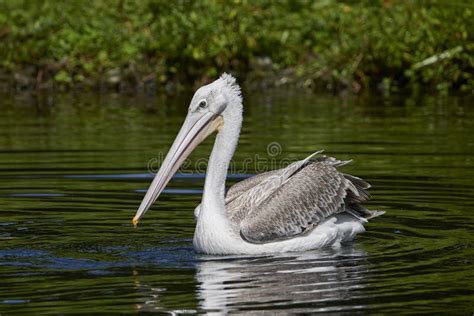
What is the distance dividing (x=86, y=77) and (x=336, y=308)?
14481 millimetres

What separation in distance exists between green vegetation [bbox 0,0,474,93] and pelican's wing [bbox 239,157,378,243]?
10102 millimetres

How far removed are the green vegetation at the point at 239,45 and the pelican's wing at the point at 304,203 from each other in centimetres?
1010

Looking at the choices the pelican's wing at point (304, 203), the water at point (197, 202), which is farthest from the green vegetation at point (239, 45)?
the pelican's wing at point (304, 203)

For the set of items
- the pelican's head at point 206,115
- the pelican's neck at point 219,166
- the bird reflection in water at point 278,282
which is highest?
the pelican's head at point 206,115

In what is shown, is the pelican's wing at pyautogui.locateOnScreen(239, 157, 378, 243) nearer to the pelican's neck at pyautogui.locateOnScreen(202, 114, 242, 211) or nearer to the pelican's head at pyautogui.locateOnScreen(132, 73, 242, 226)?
the pelican's neck at pyautogui.locateOnScreen(202, 114, 242, 211)

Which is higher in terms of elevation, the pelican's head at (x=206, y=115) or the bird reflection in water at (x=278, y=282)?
the pelican's head at (x=206, y=115)

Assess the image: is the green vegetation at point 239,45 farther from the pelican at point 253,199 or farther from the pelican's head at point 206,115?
the pelican's head at point 206,115

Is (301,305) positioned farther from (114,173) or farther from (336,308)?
(114,173)

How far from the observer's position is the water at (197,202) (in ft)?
22.2

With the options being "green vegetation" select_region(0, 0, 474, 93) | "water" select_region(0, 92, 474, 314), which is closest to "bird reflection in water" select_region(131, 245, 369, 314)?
"water" select_region(0, 92, 474, 314)

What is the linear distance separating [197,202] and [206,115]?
6.84 feet

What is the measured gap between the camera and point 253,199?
27.9 ft

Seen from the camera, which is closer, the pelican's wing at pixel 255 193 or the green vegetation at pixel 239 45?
the pelican's wing at pixel 255 193

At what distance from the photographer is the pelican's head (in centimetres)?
831
